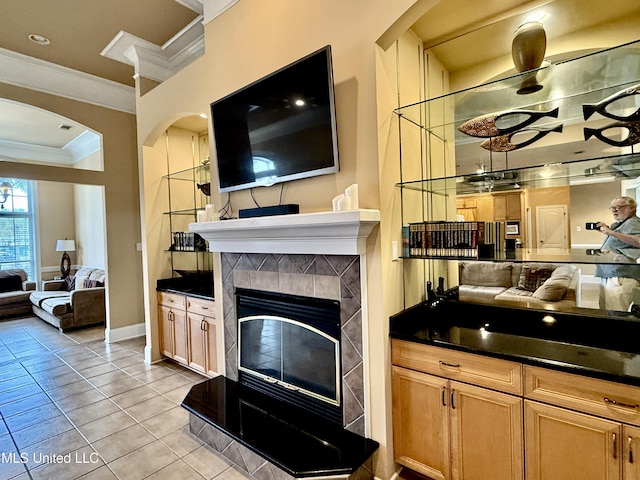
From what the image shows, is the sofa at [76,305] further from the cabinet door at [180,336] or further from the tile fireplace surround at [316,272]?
the tile fireplace surround at [316,272]

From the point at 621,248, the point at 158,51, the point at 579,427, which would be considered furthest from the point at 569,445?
the point at 158,51

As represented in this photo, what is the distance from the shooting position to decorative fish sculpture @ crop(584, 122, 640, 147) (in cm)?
185

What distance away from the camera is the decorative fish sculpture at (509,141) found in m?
2.30

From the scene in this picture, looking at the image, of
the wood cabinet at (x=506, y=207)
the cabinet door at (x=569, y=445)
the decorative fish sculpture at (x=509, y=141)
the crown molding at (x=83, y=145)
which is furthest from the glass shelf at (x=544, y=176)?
the crown molding at (x=83, y=145)

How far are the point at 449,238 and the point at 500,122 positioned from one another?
0.90 metres

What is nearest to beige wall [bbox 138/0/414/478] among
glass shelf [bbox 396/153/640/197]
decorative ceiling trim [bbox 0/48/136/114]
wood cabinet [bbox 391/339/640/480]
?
wood cabinet [bbox 391/339/640/480]

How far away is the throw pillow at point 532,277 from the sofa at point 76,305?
6.24 metres

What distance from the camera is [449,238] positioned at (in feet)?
6.59

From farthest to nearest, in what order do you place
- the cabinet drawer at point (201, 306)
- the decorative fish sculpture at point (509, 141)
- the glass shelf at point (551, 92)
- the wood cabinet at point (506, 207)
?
the cabinet drawer at point (201, 306)
the wood cabinet at point (506, 207)
the decorative fish sculpture at point (509, 141)
the glass shelf at point (551, 92)

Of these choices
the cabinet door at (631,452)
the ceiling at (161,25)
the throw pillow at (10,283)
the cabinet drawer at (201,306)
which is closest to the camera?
the cabinet door at (631,452)

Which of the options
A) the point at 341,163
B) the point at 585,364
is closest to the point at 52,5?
the point at 341,163

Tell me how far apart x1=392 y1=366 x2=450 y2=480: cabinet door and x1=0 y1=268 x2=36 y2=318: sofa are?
25.5ft

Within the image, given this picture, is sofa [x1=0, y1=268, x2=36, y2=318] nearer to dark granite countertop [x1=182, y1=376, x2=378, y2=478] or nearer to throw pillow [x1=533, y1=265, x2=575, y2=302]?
dark granite countertop [x1=182, y1=376, x2=378, y2=478]

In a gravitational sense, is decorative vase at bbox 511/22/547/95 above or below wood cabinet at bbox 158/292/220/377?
above
